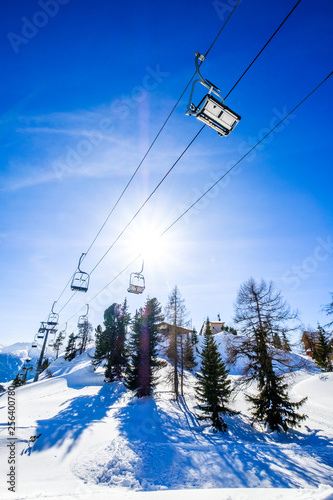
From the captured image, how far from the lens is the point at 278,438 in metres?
12.9

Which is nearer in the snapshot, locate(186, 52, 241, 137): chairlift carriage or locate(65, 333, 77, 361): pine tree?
locate(186, 52, 241, 137): chairlift carriage

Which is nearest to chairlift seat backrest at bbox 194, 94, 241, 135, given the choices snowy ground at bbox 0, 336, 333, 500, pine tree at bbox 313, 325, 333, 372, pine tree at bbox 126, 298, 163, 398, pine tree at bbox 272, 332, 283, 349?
snowy ground at bbox 0, 336, 333, 500

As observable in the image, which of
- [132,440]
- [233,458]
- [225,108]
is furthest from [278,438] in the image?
[225,108]

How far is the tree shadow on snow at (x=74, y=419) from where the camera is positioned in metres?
9.90

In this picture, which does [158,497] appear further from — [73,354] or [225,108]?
[73,354]

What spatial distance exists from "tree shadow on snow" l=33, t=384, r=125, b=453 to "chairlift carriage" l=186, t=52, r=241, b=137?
13.5 meters

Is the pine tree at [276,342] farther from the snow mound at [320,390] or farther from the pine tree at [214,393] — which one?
the snow mound at [320,390]

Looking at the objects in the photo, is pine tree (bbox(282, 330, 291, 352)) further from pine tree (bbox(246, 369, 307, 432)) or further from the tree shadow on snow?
the tree shadow on snow

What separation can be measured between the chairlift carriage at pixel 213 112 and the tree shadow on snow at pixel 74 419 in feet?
44.4

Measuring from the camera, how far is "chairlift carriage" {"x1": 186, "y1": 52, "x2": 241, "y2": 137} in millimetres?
4160

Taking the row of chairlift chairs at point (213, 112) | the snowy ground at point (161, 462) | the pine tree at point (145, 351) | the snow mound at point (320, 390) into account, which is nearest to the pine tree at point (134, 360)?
the pine tree at point (145, 351)

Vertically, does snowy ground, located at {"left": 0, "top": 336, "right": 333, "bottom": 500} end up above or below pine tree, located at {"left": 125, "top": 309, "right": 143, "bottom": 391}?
below

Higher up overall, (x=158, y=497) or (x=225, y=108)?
(x=225, y=108)

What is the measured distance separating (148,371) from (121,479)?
16.3m
